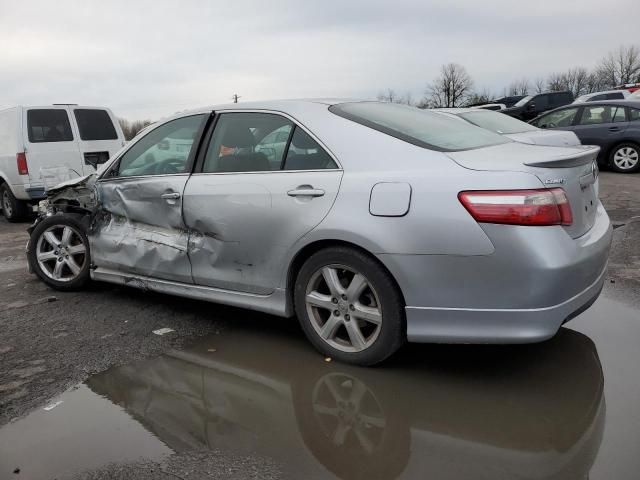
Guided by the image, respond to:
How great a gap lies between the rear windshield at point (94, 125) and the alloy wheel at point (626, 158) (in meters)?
10.0

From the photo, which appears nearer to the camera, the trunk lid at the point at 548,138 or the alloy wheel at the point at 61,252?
the alloy wheel at the point at 61,252

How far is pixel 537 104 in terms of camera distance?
23859mm

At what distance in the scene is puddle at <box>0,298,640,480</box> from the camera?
2518mm

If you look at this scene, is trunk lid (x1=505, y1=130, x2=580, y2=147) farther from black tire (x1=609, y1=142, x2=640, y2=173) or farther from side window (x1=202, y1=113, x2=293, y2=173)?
side window (x1=202, y1=113, x2=293, y2=173)

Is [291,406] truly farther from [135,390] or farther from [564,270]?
[564,270]

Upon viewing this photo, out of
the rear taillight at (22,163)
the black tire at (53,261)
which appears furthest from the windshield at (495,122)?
the rear taillight at (22,163)

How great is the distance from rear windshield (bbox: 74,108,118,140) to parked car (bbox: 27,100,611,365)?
6243 mm

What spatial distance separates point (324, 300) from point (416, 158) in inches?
38.6

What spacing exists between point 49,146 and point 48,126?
357mm

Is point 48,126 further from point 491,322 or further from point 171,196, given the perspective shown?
point 491,322

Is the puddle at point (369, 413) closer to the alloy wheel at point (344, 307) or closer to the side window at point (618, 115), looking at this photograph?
the alloy wheel at point (344, 307)

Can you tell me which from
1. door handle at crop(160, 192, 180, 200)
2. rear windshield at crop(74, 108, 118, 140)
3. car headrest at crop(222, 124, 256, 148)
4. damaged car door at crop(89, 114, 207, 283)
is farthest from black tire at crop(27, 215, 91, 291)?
rear windshield at crop(74, 108, 118, 140)

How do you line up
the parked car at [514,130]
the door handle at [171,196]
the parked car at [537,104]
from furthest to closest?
1. the parked car at [537,104]
2. the parked car at [514,130]
3. the door handle at [171,196]

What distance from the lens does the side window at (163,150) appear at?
13.8 ft
